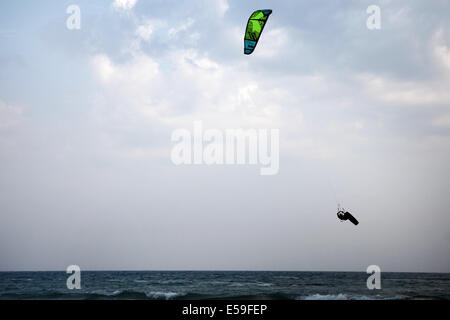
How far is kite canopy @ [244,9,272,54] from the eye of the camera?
15.0 metres

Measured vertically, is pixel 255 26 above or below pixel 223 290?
above

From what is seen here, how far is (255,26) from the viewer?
1513 centimetres

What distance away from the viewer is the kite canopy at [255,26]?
15.0m

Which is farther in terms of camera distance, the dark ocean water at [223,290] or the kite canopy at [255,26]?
the dark ocean water at [223,290]

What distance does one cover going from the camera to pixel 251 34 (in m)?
15.2

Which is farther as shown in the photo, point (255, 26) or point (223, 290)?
point (223, 290)

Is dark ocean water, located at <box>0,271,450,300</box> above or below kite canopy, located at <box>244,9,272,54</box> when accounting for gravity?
below
